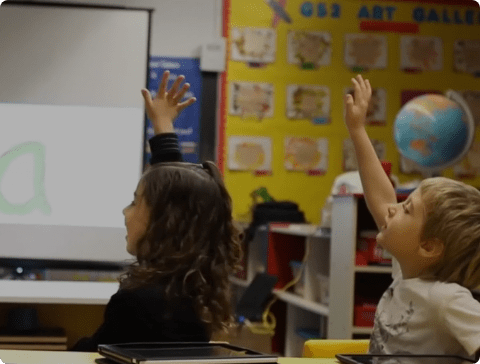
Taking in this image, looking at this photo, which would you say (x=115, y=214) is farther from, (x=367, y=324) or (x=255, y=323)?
(x=367, y=324)

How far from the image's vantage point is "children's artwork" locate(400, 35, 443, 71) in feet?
17.3

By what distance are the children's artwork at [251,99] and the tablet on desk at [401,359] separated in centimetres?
376

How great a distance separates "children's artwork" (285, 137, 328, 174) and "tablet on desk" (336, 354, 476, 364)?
12.4 ft

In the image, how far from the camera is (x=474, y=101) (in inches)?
209

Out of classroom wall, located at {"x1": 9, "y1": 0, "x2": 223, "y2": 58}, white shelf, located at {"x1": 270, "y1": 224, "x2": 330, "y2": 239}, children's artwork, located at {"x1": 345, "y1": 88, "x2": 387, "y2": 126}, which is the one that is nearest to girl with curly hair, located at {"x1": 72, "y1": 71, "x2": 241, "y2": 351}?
white shelf, located at {"x1": 270, "y1": 224, "x2": 330, "y2": 239}

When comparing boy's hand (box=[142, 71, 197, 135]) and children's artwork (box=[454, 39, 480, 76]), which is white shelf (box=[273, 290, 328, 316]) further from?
A: children's artwork (box=[454, 39, 480, 76])

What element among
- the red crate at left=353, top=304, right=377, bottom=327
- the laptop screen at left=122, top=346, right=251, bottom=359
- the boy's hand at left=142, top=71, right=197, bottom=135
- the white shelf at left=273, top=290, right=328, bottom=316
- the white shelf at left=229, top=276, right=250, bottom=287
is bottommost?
the white shelf at left=229, top=276, right=250, bottom=287

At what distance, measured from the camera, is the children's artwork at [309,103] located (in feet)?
16.8

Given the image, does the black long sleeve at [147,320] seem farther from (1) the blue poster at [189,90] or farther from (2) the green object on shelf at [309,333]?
(1) the blue poster at [189,90]

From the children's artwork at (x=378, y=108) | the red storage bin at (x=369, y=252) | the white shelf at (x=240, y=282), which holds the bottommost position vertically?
the white shelf at (x=240, y=282)

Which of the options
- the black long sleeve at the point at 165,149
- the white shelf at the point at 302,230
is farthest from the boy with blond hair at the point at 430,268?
the white shelf at the point at 302,230

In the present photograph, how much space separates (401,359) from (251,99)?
12.7ft

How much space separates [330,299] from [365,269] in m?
0.30

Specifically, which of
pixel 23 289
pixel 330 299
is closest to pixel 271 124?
pixel 330 299
